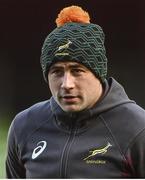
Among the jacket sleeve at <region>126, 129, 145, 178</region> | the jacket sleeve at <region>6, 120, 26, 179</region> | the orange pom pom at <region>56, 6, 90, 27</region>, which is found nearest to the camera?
the jacket sleeve at <region>126, 129, 145, 178</region>

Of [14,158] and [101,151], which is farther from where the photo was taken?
[14,158]

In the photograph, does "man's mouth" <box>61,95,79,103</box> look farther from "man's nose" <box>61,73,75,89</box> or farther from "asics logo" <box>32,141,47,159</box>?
"asics logo" <box>32,141,47,159</box>

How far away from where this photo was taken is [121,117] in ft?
7.73

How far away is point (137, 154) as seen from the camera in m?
2.27

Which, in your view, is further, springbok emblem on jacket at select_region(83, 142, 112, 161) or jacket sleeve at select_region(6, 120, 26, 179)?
jacket sleeve at select_region(6, 120, 26, 179)

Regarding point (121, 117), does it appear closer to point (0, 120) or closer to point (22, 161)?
point (22, 161)

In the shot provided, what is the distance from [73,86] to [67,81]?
1.1 inches

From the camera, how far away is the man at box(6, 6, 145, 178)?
2.28 meters

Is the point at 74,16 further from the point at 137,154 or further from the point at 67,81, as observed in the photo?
the point at 137,154

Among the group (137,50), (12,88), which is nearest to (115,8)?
(137,50)

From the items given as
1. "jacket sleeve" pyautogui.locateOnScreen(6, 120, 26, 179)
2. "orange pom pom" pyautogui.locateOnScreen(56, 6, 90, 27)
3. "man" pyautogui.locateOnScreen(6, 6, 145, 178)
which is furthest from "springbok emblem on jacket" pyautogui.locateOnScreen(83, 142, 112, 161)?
"orange pom pom" pyautogui.locateOnScreen(56, 6, 90, 27)

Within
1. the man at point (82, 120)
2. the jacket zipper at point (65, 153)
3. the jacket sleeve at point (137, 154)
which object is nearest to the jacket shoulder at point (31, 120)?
the man at point (82, 120)

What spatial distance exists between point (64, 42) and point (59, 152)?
391 millimetres

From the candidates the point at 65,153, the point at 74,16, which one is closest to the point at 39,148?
the point at 65,153
